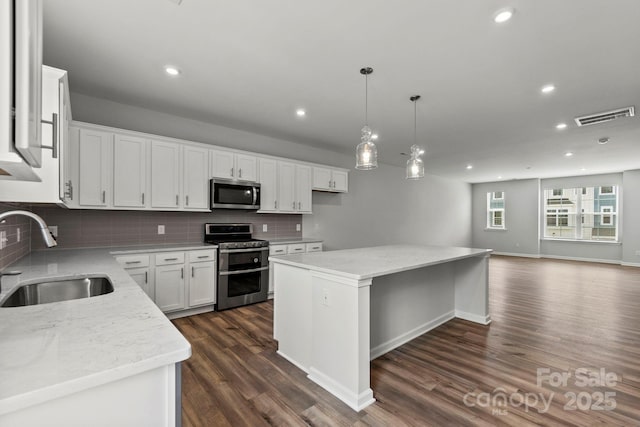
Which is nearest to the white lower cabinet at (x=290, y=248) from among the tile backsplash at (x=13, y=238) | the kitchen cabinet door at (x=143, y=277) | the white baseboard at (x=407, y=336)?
the kitchen cabinet door at (x=143, y=277)

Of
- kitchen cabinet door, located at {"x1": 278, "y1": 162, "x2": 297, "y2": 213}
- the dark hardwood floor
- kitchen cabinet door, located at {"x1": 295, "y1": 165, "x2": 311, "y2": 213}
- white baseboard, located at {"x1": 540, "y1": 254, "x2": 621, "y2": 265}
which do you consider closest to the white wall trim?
white baseboard, located at {"x1": 540, "y1": 254, "x2": 621, "y2": 265}

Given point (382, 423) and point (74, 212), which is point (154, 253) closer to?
point (74, 212)

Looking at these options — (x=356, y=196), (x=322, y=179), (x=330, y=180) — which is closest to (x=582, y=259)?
(x=356, y=196)

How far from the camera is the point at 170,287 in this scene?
3545mm

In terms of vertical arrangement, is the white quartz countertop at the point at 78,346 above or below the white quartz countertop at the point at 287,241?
above

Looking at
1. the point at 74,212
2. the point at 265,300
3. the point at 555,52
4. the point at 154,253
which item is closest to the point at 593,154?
the point at 555,52

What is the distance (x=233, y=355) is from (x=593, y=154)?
24.7 feet

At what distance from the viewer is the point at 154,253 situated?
343cm

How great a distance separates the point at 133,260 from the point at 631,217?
36.7 ft

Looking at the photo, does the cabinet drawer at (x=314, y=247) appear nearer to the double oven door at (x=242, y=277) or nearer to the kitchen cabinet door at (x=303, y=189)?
the kitchen cabinet door at (x=303, y=189)

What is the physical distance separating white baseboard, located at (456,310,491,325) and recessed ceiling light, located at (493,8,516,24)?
10.1 feet

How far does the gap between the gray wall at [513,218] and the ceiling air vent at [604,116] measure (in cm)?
632

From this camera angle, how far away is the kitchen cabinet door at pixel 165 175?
3.61 metres

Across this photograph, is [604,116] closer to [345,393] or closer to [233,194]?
[345,393]
